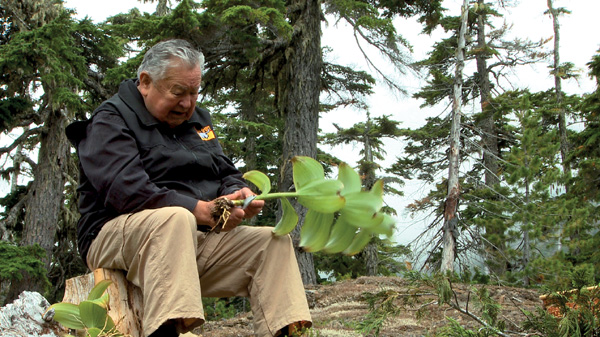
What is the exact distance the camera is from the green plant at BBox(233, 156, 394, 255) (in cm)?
183

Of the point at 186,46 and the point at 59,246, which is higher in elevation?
the point at 186,46

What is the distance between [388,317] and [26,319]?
136 inches

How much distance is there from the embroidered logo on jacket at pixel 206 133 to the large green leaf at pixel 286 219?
27.9 inches

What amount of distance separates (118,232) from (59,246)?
41.2 ft

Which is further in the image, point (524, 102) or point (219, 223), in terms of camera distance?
point (524, 102)

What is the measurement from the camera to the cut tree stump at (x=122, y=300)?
2.47 meters

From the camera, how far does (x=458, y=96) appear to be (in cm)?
1110

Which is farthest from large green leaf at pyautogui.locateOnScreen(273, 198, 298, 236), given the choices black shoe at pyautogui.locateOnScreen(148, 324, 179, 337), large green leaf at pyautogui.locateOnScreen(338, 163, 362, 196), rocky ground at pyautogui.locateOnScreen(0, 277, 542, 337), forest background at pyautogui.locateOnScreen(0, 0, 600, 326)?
forest background at pyautogui.locateOnScreen(0, 0, 600, 326)

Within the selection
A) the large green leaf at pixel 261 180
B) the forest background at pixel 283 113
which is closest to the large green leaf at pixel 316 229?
the large green leaf at pixel 261 180

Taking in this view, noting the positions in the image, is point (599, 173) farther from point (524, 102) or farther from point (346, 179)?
point (346, 179)

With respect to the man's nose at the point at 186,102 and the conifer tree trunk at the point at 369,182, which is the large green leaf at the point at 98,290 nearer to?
the man's nose at the point at 186,102

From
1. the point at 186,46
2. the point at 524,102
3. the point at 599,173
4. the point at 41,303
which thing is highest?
the point at 524,102

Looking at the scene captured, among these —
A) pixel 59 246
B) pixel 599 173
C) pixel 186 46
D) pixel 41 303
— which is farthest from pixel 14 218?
pixel 599 173

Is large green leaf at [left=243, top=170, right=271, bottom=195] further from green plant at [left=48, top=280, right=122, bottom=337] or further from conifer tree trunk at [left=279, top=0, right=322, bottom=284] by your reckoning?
conifer tree trunk at [left=279, top=0, right=322, bottom=284]
